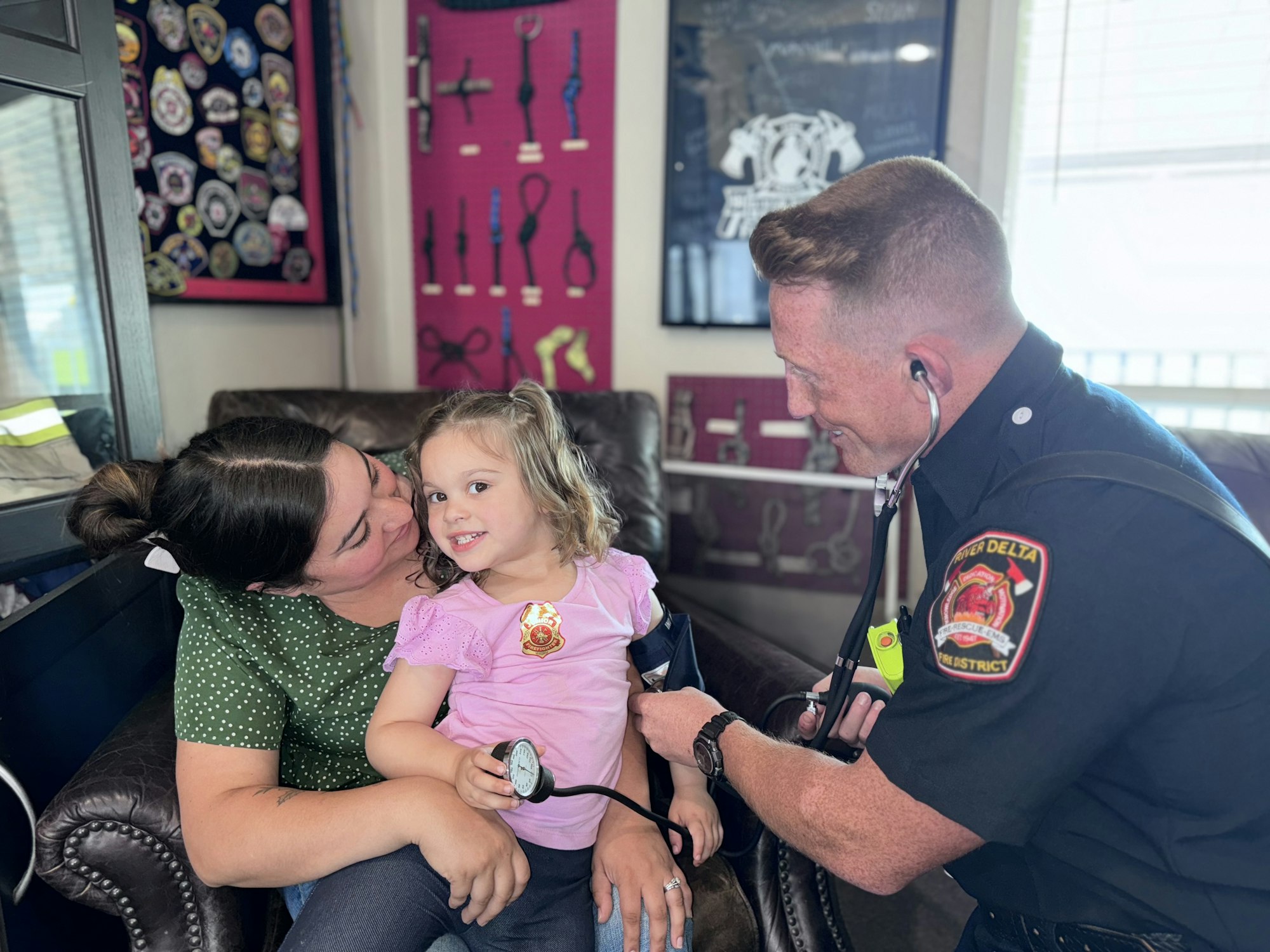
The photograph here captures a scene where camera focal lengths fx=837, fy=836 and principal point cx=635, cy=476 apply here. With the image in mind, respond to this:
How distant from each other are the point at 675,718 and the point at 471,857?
0.31m

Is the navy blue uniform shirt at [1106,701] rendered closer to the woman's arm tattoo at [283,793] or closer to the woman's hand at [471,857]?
the woman's hand at [471,857]

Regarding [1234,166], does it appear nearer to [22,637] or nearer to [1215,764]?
[1215,764]

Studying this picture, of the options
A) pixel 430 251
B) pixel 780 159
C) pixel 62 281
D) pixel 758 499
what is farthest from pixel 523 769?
pixel 430 251

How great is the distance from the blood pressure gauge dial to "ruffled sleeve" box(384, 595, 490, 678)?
0.55 feet

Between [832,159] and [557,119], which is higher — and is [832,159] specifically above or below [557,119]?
below

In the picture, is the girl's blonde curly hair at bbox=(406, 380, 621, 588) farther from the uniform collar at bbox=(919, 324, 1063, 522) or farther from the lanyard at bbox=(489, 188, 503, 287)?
the lanyard at bbox=(489, 188, 503, 287)

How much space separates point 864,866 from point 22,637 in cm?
97

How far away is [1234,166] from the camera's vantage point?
200 centimetres

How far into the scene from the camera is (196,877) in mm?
1091

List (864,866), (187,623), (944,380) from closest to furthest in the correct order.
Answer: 1. (864,866)
2. (944,380)
3. (187,623)

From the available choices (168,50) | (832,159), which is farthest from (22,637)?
(832,159)

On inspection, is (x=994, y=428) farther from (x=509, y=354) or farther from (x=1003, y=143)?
(x=509, y=354)

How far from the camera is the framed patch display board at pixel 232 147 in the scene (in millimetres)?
1949

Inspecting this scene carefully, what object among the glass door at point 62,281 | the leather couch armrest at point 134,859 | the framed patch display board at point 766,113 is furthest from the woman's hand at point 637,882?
the framed patch display board at point 766,113
